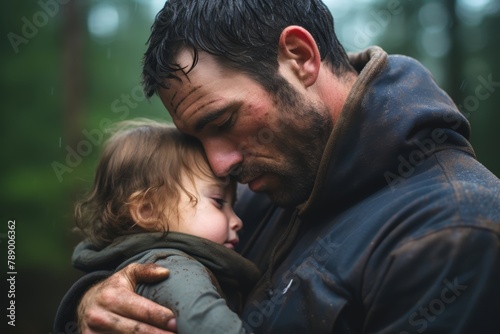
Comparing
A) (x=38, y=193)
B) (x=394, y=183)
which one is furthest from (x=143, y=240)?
(x=38, y=193)

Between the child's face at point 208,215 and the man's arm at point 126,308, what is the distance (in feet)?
1.31

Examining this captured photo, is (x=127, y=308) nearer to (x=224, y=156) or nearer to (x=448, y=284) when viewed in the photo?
(x=224, y=156)

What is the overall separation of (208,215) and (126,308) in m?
0.65

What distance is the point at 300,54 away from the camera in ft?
8.26

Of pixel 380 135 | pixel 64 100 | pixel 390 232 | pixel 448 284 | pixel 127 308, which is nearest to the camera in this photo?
pixel 448 284

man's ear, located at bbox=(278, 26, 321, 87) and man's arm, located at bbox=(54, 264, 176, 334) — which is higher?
man's ear, located at bbox=(278, 26, 321, 87)

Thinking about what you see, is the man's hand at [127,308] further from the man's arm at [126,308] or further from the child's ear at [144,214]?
the child's ear at [144,214]

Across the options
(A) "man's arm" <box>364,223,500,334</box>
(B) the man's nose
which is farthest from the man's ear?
(A) "man's arm" <box>364,223,500,334</box>

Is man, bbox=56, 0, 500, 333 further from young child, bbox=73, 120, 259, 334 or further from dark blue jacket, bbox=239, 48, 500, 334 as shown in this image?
young child, bbox=73, 120, 259, 334

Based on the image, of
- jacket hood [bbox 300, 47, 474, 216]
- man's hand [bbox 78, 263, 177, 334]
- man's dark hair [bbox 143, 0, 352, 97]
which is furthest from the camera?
man's dark hair [bbox 143, 0, 352, 97]

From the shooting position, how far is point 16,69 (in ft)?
31.8

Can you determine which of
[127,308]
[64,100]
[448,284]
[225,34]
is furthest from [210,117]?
[64,100]

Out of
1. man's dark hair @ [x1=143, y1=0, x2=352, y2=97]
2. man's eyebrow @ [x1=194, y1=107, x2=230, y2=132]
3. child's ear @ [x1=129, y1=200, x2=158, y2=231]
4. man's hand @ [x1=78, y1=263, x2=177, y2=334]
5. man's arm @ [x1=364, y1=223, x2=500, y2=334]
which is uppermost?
man's dark hair @ [x1=143, y1=0, x2=352, y2=97]

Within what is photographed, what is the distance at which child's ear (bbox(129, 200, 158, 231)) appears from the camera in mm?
2418
